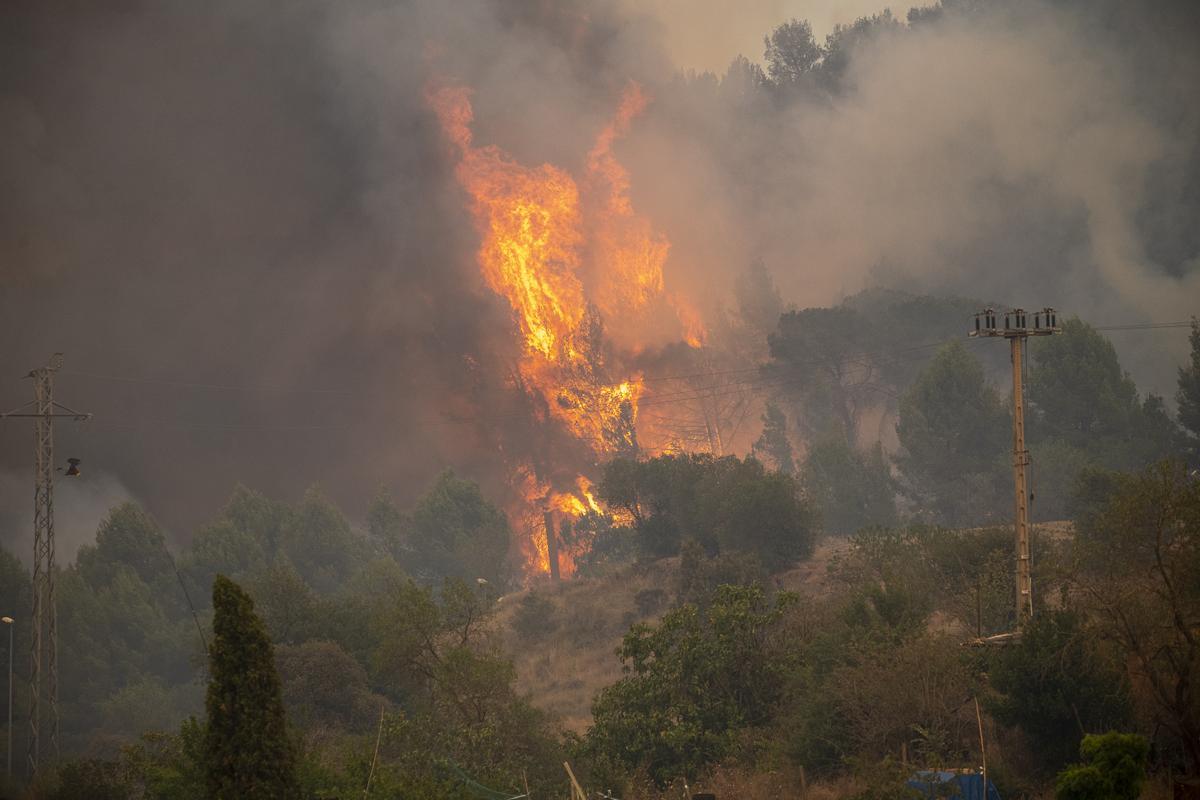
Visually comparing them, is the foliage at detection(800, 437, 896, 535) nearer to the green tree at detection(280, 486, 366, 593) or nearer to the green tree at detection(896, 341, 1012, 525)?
the green tree at detection(896, 341, 1012, 525)

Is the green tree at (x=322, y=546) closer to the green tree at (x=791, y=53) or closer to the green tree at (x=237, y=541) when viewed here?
the green tree at (x=237, y=541)

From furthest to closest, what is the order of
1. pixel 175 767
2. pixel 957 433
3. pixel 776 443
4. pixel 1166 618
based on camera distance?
1. pixel 776 443
2. pixel 957 433
3. pixel 175 767
4. pixel 1166 618

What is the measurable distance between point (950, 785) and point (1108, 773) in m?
6.38

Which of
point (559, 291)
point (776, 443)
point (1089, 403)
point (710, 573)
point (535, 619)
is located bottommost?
point (535, 619)

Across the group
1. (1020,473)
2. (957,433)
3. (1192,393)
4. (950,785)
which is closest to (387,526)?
(957,433)

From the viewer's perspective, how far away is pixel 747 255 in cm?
13462

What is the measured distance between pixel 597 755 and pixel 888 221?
114308 millimetres

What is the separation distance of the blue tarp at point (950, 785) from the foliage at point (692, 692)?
1057cm

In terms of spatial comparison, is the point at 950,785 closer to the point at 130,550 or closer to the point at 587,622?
the point at 587,622

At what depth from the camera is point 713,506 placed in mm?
73688

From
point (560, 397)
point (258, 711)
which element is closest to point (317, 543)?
point (560, 397)

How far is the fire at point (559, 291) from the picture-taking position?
108750 millimetres

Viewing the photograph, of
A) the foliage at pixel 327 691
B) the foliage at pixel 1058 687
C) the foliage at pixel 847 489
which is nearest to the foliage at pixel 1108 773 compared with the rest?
the foliage at pixel 1058 687

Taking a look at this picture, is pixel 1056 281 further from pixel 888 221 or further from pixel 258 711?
pixel 258 711
